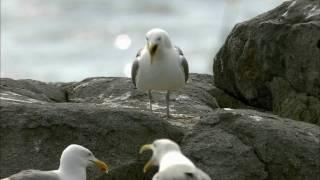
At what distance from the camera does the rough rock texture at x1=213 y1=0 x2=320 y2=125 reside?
9586mm

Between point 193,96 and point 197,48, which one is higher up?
point 193,96

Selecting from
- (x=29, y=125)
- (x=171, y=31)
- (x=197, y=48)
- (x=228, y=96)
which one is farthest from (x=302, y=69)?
(x=171, y=31)

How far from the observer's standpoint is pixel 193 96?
1062 centimetres

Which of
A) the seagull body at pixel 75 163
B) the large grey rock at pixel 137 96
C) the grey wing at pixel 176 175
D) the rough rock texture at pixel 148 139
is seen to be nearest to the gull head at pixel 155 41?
the large grey rock at pixel 137 96

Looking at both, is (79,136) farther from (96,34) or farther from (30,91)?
(96,34)

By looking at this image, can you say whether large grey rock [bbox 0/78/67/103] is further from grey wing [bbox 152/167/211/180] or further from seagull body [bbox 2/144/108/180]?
grey wing [bbox 152/167/211/180]

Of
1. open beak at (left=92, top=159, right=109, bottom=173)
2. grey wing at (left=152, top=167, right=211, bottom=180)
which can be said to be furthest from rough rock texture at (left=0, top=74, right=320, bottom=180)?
grey wing at (left=152, top=167, right=211, bottom=180)

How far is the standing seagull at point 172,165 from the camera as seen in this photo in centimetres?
670

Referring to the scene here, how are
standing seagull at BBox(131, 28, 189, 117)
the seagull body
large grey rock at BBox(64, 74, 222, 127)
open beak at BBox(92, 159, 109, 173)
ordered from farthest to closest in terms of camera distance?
1. large grey rock at BBox(64, 74, 222, 127)
2. standing seagull at BBox(131, 28, 189, 117)
3. open beak at BBox(92, 159, 109, 173)
4. the seagull body

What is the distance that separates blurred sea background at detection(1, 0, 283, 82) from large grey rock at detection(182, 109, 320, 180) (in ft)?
37.1

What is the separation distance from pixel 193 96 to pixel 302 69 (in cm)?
143

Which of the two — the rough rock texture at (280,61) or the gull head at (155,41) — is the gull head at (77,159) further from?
the rough rock texture at (280,61)

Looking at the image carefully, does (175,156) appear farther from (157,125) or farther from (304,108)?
(304,108)

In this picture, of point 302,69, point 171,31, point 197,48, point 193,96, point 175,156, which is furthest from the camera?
point 171,31
